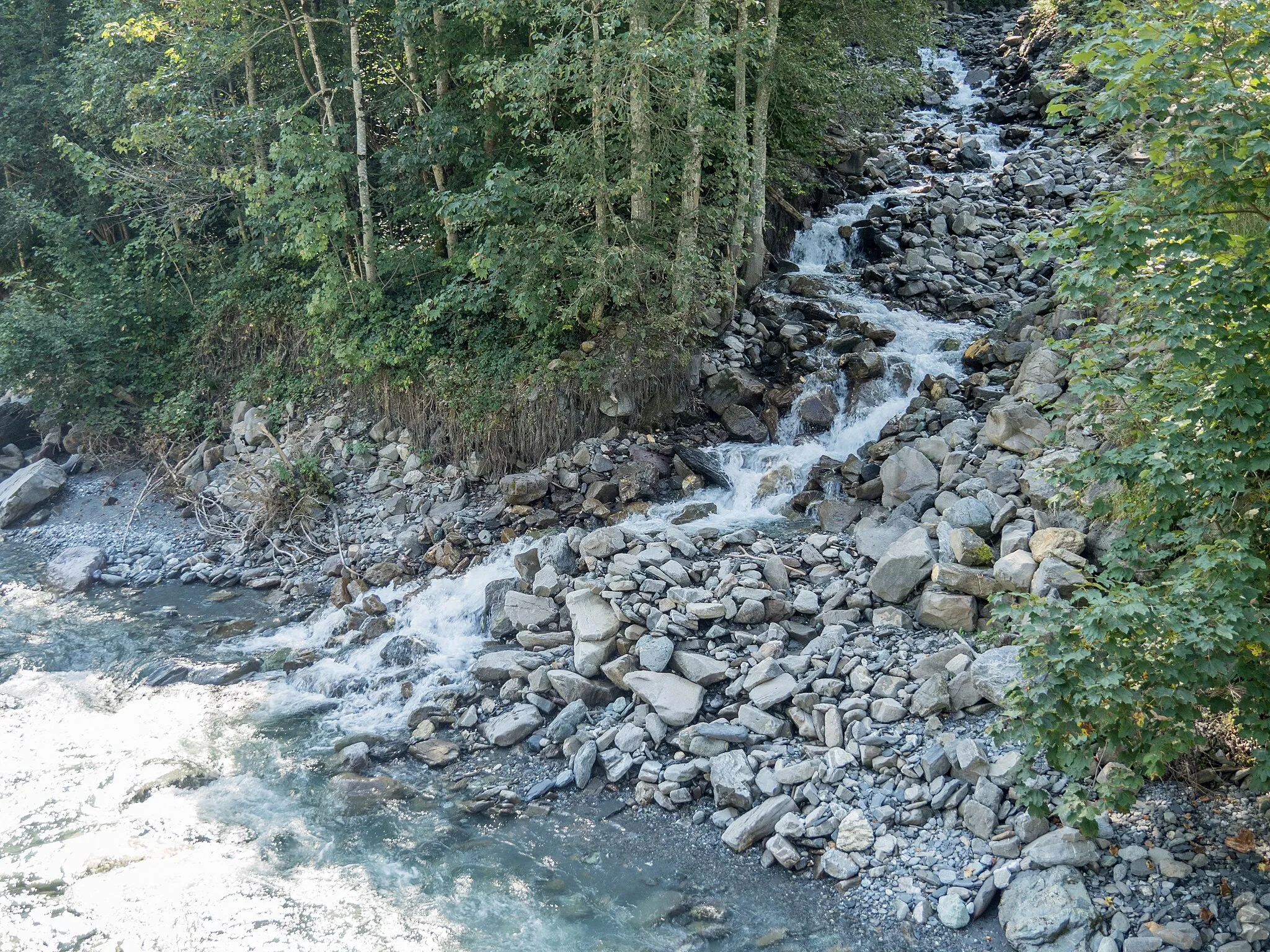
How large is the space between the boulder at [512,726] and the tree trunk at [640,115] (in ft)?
20.5

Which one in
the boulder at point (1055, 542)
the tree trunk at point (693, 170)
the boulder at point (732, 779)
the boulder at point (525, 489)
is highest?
the tree trunk at point (693, 170)

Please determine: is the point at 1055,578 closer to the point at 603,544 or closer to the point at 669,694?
the point at 669,694

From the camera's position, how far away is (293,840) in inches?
272

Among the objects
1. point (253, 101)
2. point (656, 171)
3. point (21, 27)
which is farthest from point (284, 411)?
point (21, 27)

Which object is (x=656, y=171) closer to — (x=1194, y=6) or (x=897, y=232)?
(x=897, y=232)

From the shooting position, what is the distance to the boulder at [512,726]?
7949mm

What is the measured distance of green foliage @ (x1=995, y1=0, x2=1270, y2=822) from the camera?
4938mm

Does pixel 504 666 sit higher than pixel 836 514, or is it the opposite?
pixel 836 514

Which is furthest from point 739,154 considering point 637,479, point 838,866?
point 838,866

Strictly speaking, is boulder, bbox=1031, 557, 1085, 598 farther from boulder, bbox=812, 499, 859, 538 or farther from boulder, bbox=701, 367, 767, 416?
boulder, bbox=701, 367, 767, 416

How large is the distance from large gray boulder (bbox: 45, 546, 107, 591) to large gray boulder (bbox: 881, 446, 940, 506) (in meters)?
9.91

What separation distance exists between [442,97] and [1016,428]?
28.0 feet

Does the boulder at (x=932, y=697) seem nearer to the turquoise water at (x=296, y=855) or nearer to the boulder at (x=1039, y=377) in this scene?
the turquoise water at (x=296, y=855)

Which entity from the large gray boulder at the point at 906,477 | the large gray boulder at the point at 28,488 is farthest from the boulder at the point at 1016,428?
the large gray boulder at the point at 28,488
